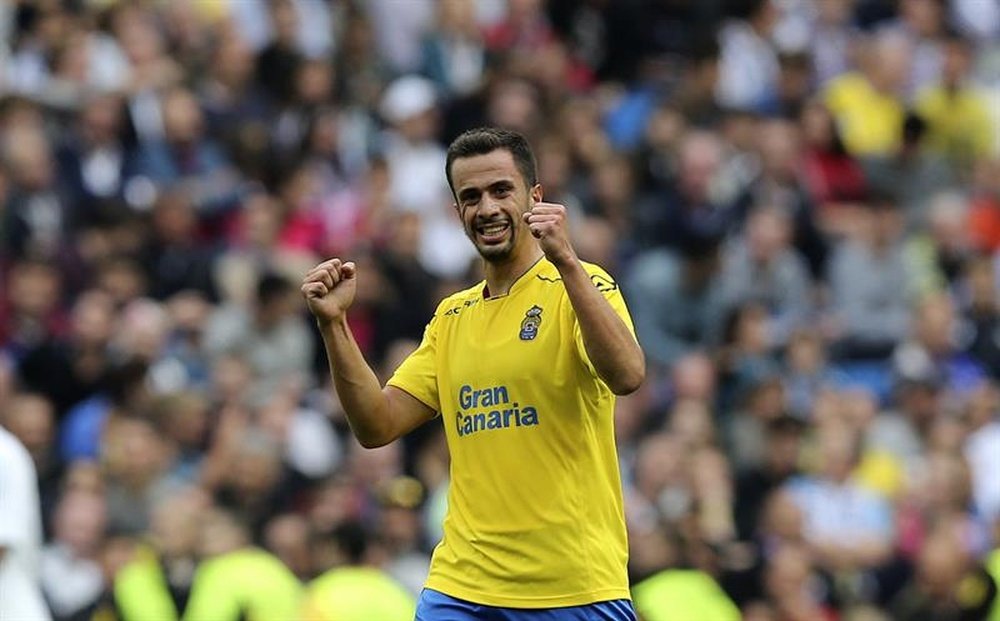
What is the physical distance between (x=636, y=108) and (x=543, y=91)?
0.93 metres

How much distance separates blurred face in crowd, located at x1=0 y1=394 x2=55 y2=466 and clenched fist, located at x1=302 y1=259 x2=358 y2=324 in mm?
6116

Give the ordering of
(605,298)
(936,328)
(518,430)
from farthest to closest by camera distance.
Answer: (936,328), (518,430), (605,298)

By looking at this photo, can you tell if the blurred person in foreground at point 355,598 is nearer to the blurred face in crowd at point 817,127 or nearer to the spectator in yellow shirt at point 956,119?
the blurred face in crowd at point 817,127

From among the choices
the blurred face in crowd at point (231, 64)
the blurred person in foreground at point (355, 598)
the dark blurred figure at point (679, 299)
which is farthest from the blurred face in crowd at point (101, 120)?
the blurred person in foreground at point (355, 598)

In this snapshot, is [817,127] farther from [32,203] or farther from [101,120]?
[32,203]

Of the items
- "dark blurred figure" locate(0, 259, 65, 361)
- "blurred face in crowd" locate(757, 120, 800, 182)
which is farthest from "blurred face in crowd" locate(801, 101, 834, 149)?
"dark blurred figure" locate(0, 259, 65, 361)

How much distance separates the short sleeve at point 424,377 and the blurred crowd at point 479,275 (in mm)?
3292

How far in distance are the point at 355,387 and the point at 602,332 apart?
3.43 ft

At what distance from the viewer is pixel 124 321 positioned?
45.0ft

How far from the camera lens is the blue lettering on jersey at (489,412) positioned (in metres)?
7.00

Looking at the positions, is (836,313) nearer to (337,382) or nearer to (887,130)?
(887,130)

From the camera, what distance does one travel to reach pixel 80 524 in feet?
39.9

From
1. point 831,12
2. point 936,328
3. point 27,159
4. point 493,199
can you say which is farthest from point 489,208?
point 831,12

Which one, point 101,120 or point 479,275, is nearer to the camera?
point 479,275
